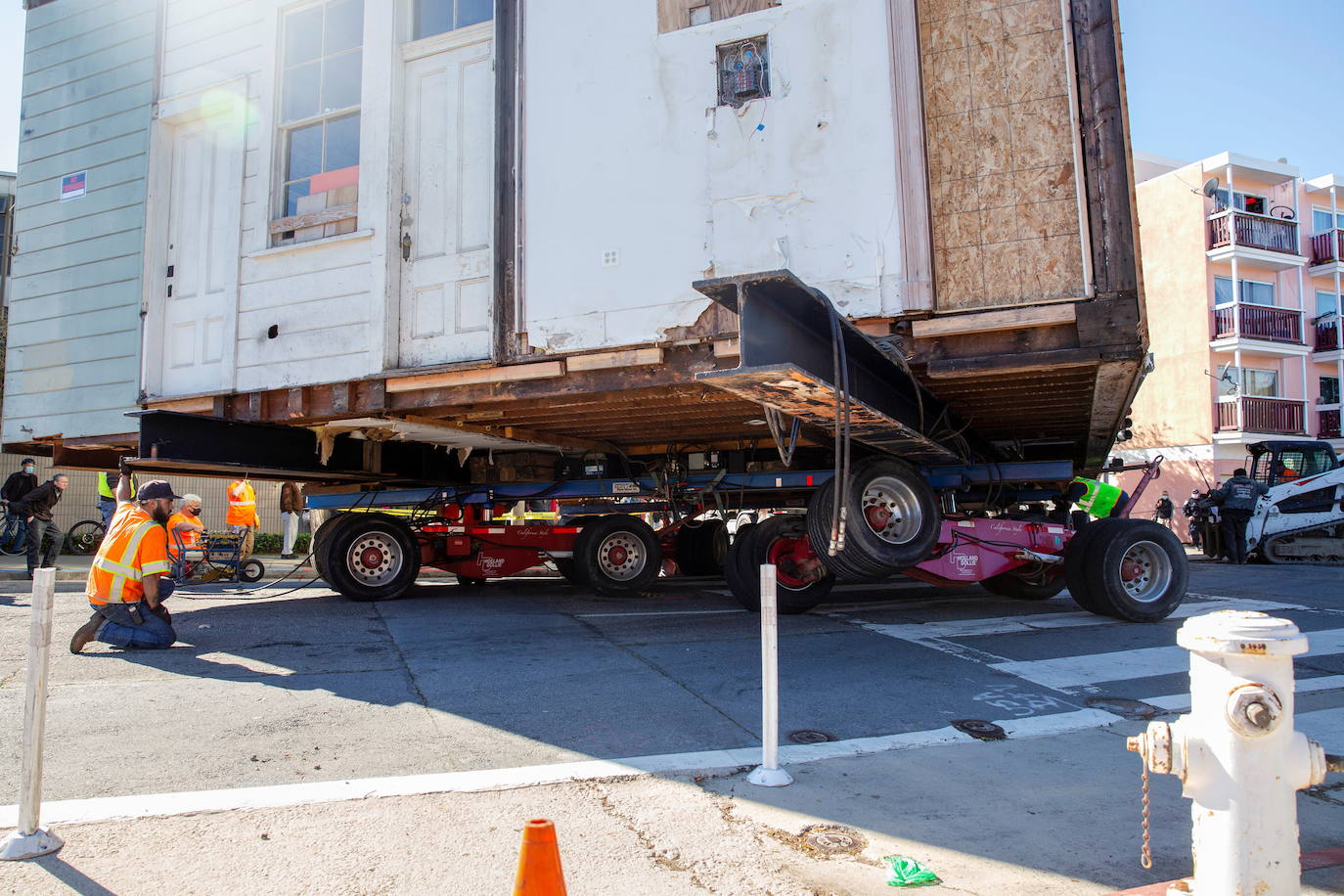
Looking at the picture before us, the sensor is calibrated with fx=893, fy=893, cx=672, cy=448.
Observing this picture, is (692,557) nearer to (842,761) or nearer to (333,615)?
(333,615)

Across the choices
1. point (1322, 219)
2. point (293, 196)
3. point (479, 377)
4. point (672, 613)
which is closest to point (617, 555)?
point (672, 613)

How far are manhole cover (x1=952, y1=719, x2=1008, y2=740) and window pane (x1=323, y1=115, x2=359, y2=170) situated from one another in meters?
7.22

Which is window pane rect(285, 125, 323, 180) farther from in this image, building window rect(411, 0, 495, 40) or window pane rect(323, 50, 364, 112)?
building window rect(411, 0, 495, 40)

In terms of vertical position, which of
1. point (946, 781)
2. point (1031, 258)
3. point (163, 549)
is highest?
point (1031, 258)

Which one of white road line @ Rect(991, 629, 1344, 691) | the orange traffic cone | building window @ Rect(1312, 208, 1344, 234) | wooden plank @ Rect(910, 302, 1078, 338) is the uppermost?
building window @ Rect(1312, 208, 1344, 234)

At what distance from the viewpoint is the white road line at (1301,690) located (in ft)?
18.1

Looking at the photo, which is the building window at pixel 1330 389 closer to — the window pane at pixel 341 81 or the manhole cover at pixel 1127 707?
the manhole cover at pixel 1127 707

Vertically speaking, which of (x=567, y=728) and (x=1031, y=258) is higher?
(x=1031, y=258)

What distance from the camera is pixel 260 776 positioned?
13.8 ft

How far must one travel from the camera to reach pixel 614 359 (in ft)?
23.7

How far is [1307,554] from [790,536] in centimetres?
1388

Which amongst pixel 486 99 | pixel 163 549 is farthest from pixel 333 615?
pixel 486 99

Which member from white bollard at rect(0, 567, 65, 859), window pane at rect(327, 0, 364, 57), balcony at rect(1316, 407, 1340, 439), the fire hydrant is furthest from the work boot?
balcony at rect(1316, 407, 1340, 439)

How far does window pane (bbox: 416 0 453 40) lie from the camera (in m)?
8.46
